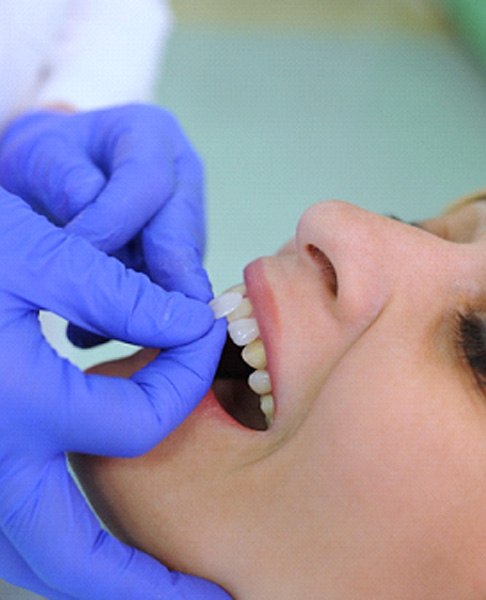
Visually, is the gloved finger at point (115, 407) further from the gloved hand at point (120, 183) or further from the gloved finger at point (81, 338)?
the gloved finger at point (81, 338)

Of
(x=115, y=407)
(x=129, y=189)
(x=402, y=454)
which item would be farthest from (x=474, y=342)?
(x=129, y=189)

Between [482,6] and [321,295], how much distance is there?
2350 mm

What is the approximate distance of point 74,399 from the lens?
2.72ft

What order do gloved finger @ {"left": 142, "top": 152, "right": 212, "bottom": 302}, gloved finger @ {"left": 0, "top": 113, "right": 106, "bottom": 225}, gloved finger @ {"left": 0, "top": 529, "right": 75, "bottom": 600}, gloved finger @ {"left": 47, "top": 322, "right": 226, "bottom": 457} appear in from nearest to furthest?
gloved finger @ {"left": 47, "top": 322, "right": 226, "bottom": 457}
gloved finger @ {"left": 0, "top": 529, "right": 75, "bottom": 600}
gloved finger @ {"left": 142, "top": 152, "right": 212, "bottom": 302}
gloved finger @ {"left": 0, "top": 113, "right": 106, "bottom": 225}

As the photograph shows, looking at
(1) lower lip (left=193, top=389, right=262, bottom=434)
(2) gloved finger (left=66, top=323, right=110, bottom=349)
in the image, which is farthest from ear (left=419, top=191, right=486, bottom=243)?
(2) gloved finger (left=66, top=323, right=110, bottom=349)

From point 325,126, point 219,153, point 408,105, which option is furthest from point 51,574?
point 408,105

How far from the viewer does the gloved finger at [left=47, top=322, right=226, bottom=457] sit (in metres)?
0.83

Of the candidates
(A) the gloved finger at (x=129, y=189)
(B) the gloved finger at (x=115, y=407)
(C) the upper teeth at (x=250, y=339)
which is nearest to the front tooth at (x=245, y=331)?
(C) the upper teeth at (x=250, y=339)

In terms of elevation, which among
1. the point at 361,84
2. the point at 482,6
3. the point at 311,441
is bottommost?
the point at 311,441

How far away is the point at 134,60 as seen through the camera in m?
1.66

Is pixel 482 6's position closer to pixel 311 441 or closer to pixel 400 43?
pixel 400 43

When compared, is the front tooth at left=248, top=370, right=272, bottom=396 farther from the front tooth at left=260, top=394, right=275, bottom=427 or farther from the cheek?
the cheek

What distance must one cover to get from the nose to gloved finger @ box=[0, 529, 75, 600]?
0.48 metres

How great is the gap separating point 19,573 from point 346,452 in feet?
1.40
